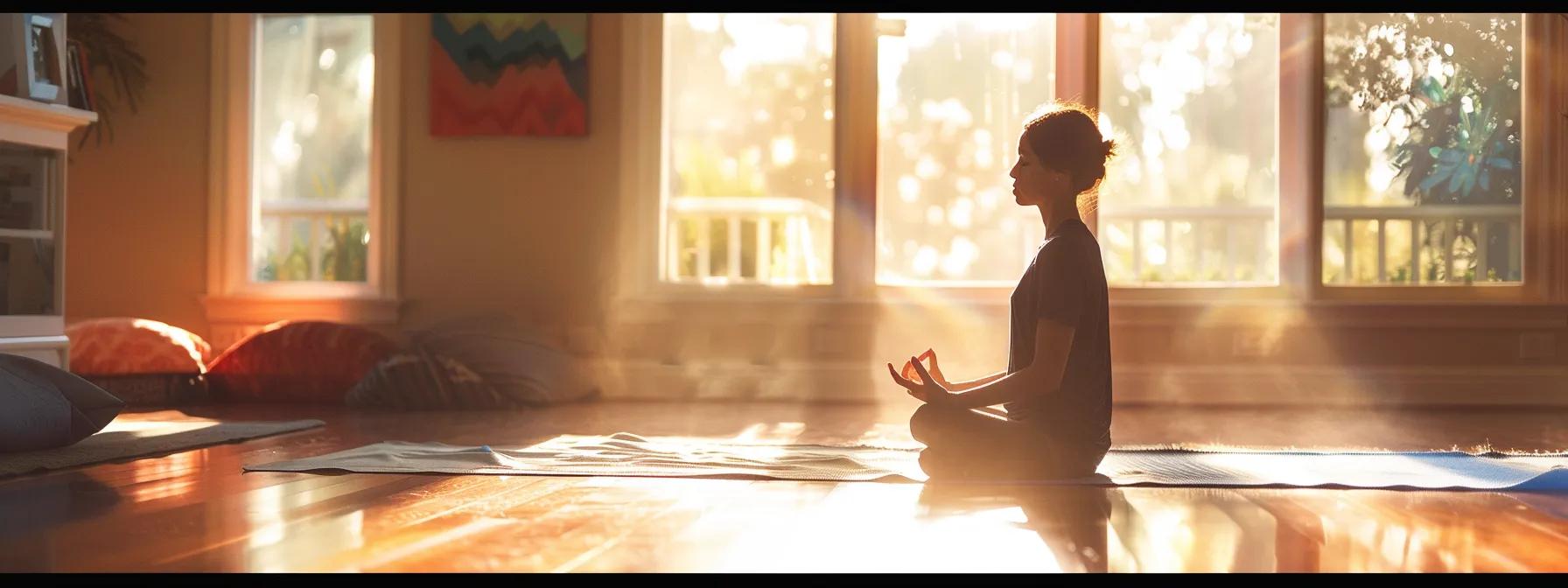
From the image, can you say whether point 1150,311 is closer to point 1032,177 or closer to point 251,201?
point 1032,177

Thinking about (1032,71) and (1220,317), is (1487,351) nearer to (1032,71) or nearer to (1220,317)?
(1220,317)

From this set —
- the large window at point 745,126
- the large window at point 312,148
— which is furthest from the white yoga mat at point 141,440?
the large window at point 745,126

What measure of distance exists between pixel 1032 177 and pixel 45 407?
2.22m

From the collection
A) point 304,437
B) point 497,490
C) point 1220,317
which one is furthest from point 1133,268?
point 497,490

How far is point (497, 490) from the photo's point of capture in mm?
2410

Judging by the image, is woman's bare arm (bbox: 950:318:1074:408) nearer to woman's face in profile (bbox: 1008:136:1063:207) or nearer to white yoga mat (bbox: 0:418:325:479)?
woman's face in profile (bbox: 1008:136:1063:207)

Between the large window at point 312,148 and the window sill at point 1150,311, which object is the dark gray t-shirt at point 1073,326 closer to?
the window sill at point 1150,311

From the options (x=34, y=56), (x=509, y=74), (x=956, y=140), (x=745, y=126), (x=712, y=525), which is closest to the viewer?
(x=712, y=525)

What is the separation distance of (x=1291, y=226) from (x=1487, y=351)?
3.04 ft

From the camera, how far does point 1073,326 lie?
2422 mm

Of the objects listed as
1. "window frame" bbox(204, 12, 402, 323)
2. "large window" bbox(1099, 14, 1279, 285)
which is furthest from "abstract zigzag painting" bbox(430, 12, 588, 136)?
"large window" bbox(1099, 14, 1279, 285)

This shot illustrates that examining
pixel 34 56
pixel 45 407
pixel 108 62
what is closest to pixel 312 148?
pixel 108 62

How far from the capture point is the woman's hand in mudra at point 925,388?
93.7 inches
